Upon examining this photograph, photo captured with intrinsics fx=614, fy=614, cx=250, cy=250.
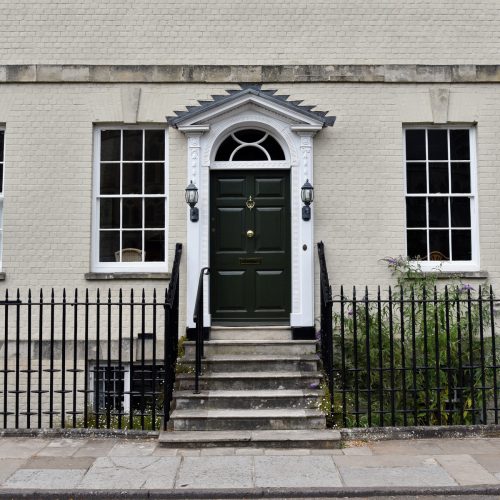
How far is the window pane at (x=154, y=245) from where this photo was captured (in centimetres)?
909

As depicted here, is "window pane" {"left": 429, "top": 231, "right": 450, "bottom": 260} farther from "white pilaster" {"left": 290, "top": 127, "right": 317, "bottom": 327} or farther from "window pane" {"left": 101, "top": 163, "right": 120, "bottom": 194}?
"window pane" {"left": 101, "top": 163, "right": 120, "bottom": 194}

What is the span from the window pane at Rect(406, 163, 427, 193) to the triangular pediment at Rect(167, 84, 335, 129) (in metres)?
1.43

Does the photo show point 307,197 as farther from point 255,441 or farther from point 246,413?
point 255,441

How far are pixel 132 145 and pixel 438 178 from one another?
4630 millimetres

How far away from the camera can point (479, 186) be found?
9.06 meters

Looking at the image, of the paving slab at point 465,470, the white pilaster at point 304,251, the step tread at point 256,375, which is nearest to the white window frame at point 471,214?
the white pilaster at point 304,251

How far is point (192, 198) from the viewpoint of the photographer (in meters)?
8.64

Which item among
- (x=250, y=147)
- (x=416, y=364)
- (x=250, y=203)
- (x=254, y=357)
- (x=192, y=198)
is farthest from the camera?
(x=250, y=147)

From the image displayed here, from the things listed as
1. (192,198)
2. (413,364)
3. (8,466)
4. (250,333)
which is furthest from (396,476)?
(192,198)

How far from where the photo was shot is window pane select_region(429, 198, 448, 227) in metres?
9.21

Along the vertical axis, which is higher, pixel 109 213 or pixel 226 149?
pixel 226 149

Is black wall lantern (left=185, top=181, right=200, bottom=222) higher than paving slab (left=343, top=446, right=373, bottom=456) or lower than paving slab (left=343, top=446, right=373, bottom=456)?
higher
